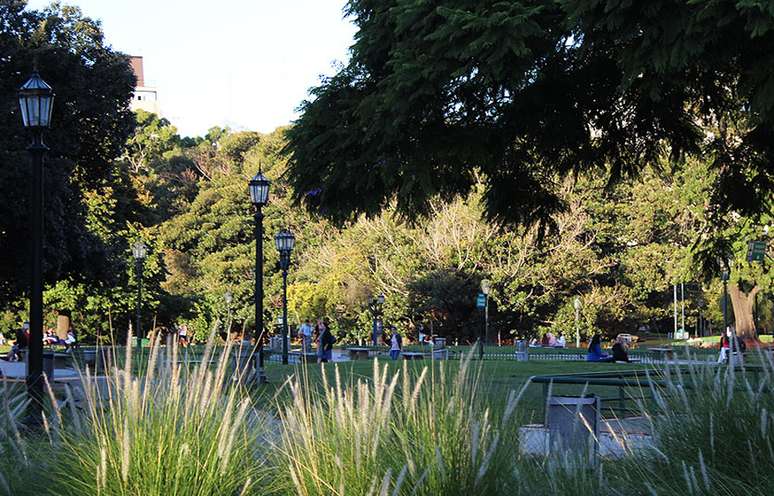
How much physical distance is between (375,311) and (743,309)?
17344 millimetres

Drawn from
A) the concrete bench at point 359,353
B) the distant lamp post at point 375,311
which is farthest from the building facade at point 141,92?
the concrete bench at point 359,353

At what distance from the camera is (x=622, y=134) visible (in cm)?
1435

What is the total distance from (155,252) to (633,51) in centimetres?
4558

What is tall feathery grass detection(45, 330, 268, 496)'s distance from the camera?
537 centimetres

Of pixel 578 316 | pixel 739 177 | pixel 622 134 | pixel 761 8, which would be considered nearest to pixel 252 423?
pixel 761 8

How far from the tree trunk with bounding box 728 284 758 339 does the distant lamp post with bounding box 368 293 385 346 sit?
54.1 ft

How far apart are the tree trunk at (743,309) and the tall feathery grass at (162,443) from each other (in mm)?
45210

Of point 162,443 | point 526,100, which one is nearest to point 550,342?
point 526,100

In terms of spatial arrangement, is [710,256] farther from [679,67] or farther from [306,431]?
[306,431]

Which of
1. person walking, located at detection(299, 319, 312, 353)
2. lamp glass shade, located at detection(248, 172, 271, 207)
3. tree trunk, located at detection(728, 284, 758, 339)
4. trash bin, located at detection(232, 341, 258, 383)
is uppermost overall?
lamp glass shade, located at detection(248, 172, 271, 207)

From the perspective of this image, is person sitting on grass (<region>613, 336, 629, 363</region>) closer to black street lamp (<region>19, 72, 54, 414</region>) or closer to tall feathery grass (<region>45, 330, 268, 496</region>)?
black street lamp (<region>19, 72, 54, 414</region>)

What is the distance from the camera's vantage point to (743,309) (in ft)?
162

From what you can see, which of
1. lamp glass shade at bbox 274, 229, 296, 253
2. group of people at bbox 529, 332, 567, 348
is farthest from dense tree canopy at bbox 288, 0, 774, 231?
A: group of people at bbox 529, 332, 567, 348

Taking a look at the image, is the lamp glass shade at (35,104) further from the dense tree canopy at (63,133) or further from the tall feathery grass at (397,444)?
the dense tree canopy at (63,133)
